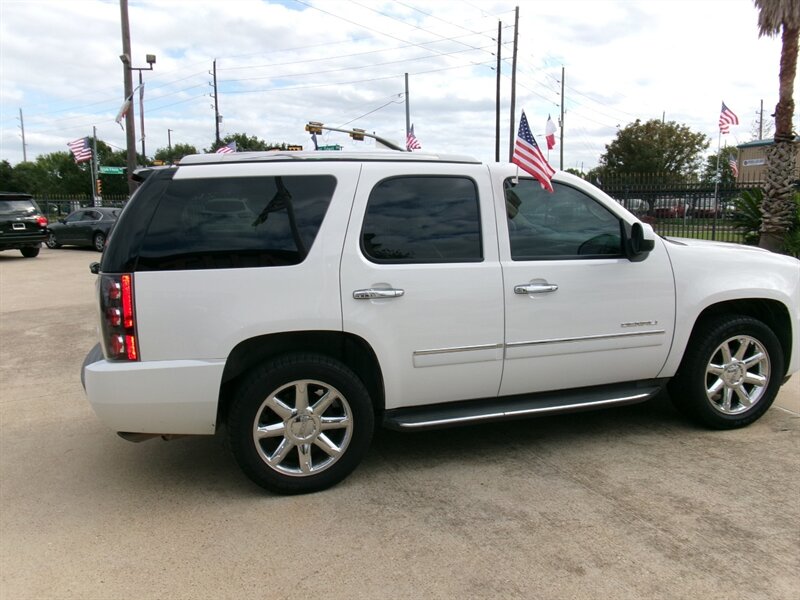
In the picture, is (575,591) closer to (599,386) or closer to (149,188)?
(599,386)

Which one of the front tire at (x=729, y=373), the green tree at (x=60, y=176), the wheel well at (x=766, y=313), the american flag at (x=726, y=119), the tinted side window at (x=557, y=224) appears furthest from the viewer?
the green tree at (x=60, y=176)

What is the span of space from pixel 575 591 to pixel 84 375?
9.11 feet

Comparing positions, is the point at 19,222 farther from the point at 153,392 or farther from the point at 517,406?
the point at 517,406

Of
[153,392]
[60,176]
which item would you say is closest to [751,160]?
[153,392]

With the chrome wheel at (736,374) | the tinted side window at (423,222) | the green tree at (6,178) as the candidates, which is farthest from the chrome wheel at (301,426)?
the green tree at (6,178)

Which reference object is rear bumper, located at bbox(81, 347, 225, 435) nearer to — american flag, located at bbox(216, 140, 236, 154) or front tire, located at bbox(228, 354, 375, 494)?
front tire, located at bbox(228, 354, 375, 494)

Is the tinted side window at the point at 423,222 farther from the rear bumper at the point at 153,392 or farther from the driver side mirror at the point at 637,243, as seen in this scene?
the rear bumper at the point at 153,392

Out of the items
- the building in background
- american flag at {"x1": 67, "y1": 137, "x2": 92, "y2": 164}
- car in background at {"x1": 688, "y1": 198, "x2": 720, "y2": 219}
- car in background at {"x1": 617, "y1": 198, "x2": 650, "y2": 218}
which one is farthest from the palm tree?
american flag at {"x1": 67, "y1": 137, "x2": 92, "y2": 164}

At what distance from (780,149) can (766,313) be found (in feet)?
30.9

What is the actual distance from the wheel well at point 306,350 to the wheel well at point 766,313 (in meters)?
2.40

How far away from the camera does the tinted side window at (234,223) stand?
11.0 feet

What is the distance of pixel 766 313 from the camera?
4688mm

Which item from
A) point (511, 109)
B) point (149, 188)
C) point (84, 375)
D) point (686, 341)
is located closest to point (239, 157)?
point (149, 188)

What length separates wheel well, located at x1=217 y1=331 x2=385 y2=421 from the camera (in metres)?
3.51
